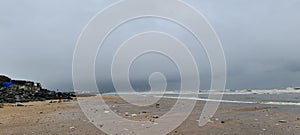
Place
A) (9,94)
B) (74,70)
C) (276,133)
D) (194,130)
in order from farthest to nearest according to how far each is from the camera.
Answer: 1. (9,94)
2. (74,70)
3. (194,130)
4. (276,133)

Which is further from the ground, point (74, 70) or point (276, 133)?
point (74, 70)

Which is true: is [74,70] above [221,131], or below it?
above

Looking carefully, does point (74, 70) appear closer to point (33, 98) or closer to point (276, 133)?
point (276, 133)

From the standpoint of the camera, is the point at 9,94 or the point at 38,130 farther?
the point at 9,94

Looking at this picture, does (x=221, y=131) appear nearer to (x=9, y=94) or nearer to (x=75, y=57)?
(x=75, y=57)

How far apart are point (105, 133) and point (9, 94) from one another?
27370 millimetres

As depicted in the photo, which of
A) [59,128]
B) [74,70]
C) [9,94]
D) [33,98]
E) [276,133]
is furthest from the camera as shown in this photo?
[33,98]

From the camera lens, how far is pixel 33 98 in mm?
33781

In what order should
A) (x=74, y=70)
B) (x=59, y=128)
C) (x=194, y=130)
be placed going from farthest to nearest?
(x=74, y=70) < (x=59, y=128) < (x=194, y=130)

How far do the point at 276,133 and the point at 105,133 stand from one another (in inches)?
187

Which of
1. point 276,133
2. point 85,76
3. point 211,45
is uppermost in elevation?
point 211,45

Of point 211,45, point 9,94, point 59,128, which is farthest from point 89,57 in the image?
point 9,94

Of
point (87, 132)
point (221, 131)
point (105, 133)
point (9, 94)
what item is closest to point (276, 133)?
point (221, 131)

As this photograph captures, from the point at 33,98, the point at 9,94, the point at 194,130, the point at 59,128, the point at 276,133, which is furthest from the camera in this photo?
the point at 33,98
